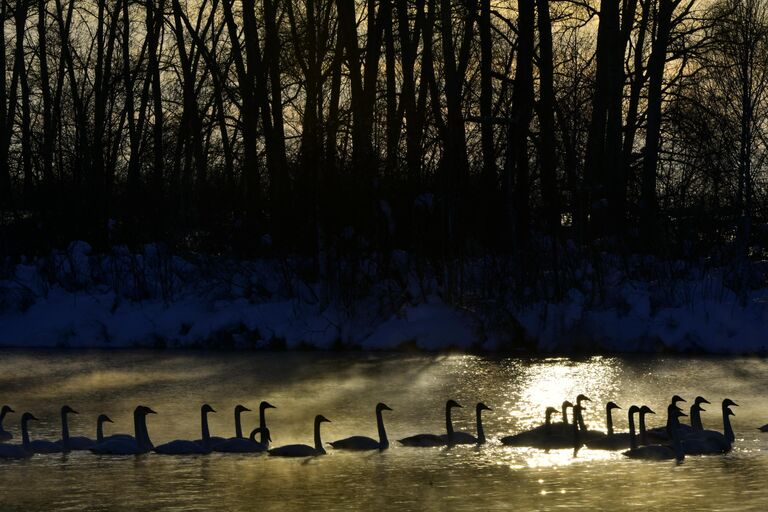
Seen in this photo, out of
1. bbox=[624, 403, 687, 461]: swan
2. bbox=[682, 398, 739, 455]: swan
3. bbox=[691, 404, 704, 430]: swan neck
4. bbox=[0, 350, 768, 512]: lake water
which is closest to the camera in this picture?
bbox=[0, 350, 768, 512]: lake water

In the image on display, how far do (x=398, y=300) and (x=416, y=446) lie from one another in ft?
28.9

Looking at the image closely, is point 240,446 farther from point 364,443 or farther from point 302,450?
point 364,443

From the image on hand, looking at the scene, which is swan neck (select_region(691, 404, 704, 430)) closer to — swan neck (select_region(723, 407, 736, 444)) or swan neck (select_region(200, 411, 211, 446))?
swan neck (select_region(723, 407, 736, 444))

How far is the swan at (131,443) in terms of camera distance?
1119 centimetres

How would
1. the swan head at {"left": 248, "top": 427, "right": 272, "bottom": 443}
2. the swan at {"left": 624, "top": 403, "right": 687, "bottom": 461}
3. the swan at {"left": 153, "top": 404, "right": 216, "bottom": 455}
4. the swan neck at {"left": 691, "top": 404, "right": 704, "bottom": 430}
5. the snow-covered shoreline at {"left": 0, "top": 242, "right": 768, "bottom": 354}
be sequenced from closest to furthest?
the swan at {"left": 624, "top": 403, "right": 687, "bottom": 461}, the swan at {"left": 153, "top": 404, "right": 216, "bottom": 455}, the swan head at {"left": 248, "top": 427, "right": 272, "bottom": 443}, the swan neck at {"left": 691, "top": 404, "right": 704, "bottom": 430}, the snow-covered shoreline at {"left": 0, "top": 242, "right": 768, "bottom": 354}

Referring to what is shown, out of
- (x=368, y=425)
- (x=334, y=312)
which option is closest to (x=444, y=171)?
(x=334, y=312)

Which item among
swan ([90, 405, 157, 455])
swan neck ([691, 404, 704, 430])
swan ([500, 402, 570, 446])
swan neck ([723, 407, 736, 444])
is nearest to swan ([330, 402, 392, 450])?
swan ([500, 402, 570, 446])

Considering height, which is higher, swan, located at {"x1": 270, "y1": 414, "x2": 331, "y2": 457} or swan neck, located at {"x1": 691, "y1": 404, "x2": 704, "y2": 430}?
swan neck, located at {"x1": 691, "y1": 404, "x2": 704, "y2": 430}

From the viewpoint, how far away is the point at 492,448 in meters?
11.2

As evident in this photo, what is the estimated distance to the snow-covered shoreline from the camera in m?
18.6

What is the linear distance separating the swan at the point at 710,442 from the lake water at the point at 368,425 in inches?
6.8

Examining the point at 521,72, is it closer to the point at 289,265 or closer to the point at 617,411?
the point at 289,265

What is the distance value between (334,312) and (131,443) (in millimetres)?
8890

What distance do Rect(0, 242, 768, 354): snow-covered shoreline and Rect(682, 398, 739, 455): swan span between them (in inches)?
268
